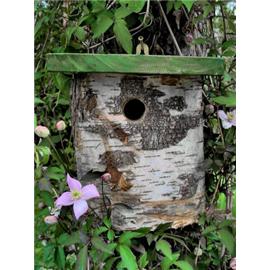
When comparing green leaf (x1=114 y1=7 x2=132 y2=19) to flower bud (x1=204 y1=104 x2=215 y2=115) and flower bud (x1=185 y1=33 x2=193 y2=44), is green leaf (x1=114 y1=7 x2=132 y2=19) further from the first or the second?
flower bud (x1=204 y1=104 x2=215 y2=115)

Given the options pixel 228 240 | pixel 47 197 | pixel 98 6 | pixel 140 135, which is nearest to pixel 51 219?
pixel 47 197

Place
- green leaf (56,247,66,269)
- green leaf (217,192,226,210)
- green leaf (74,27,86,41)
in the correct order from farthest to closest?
green leaf (217,192,226,210) < green leaf (74,27,86,41) < green leaf (56,247,66,269)

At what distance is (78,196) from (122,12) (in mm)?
420

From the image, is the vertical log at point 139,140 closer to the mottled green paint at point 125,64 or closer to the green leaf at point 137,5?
the mottled green paint at point 125,64

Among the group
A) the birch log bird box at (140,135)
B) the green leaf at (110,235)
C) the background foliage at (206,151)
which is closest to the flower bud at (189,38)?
the background foliage at (206,151)

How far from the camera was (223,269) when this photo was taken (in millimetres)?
1400

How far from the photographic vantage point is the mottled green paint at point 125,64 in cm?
112

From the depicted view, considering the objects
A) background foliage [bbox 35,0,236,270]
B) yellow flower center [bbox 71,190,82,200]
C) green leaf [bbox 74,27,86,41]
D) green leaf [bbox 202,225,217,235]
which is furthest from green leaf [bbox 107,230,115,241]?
green leaf [bbox 74,27,86,41]

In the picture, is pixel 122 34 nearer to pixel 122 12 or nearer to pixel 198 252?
pixel 122 12

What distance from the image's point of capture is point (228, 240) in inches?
46.6

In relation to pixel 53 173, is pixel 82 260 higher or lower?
lower

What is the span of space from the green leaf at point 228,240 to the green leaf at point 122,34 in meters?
0.44

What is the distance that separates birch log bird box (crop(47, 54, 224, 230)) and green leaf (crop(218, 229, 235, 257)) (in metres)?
0.11

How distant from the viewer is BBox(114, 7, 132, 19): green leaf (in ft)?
4.00
